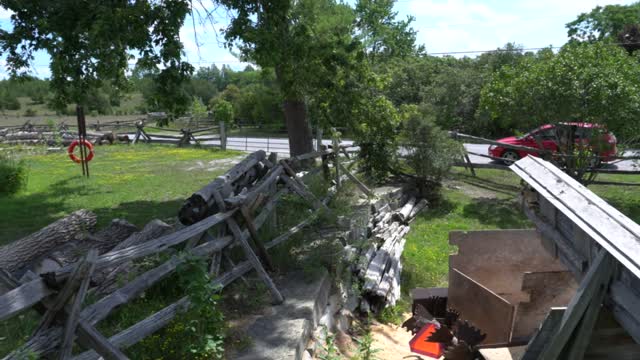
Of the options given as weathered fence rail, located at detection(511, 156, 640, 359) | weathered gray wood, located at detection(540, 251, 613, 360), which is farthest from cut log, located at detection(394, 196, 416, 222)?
weathered gray wood, located at detection(540, 251, 613, 360)

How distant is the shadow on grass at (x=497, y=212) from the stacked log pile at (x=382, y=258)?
1883 mm

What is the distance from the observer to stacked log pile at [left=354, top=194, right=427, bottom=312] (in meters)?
6.98

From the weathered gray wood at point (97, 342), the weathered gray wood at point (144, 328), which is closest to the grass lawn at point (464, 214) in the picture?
the weathered gray wood at point (144, 328)

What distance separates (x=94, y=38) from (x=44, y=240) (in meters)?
3.02

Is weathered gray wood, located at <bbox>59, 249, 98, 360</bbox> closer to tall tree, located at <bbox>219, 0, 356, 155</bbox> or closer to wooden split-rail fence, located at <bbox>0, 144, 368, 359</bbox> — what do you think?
wooden split-rail fence, located at <bbox>0, 144, 368, 359</bbox>

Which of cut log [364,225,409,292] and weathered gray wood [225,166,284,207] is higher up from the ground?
weathered gray wood [225,166,284,207]

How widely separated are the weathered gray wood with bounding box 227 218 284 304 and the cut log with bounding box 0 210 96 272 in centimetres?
278

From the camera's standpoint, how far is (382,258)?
788cm

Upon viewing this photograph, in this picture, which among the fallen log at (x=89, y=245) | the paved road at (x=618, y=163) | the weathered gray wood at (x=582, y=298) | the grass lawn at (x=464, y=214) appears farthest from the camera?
the paved road at (x=618, y=163)

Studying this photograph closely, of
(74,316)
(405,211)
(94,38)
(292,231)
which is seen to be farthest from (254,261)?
(405,211)

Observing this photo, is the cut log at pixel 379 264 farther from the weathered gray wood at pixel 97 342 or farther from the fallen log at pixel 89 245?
the weathered gray wood at pixel 97 342

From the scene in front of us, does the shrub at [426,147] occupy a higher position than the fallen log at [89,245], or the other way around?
the shrub at [426,147]

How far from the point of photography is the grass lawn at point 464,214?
8992mm

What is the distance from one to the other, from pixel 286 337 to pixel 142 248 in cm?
142
